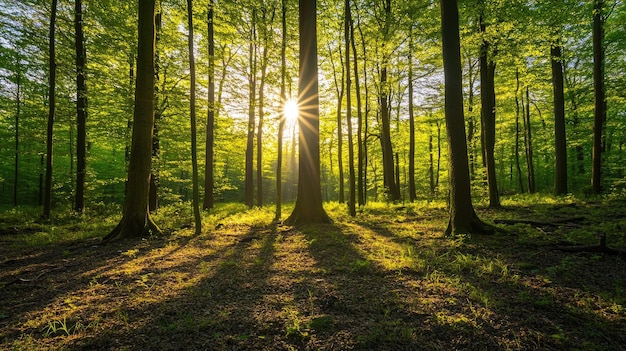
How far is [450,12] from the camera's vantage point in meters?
7.23

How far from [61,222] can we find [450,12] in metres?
15.6

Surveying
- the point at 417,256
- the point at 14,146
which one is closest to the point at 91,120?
the point at 14,146

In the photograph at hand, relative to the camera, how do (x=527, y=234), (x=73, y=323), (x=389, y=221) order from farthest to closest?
(x=389, y=221) < (x=527, y=234) < (x=73, y=323)

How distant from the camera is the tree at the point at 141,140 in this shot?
27.3 ft

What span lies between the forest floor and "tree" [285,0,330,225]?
2.18 metres

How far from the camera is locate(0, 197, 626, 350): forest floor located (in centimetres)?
285

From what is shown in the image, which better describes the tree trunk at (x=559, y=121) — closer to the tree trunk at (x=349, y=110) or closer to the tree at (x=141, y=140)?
the tree trunk at (x=349, y=110)

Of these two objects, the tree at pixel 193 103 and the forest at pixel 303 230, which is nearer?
the forest at pixel 303 230

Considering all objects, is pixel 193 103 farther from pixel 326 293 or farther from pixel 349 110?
pixel 326 293

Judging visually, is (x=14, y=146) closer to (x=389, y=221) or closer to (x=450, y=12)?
(x=389, y=221)

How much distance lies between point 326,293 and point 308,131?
21.9ft

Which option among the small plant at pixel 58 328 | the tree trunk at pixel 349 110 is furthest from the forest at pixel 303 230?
the tree trunk at pixel 349 110

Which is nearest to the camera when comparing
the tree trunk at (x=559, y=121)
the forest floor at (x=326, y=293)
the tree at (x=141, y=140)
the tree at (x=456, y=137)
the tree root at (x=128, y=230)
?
the forest floor at (x=326, y=293)

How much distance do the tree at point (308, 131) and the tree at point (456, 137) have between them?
163 inches
